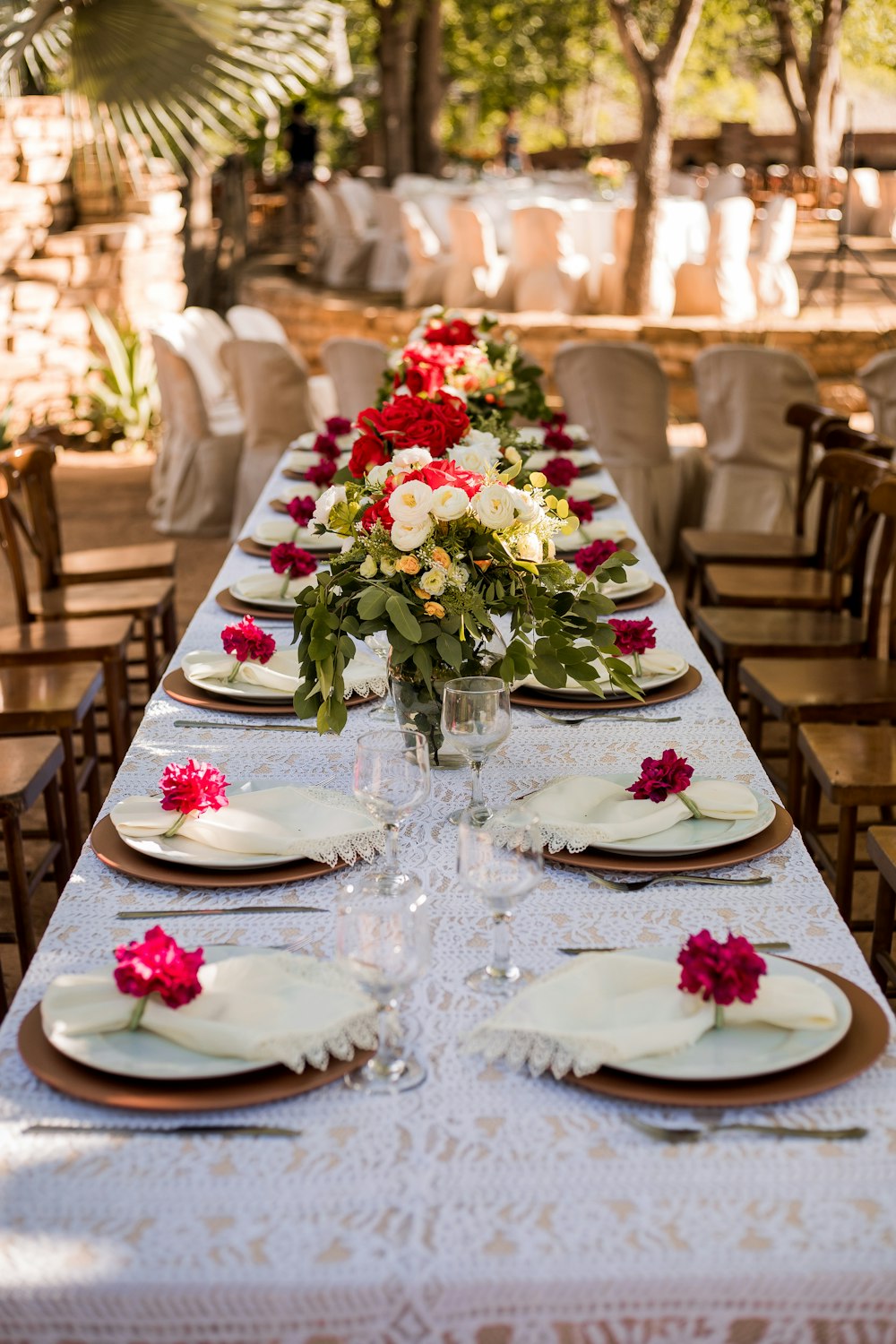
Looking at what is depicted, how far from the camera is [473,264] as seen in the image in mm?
10172

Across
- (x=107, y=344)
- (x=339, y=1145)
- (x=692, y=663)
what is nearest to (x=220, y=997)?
(x=339, y=1145)

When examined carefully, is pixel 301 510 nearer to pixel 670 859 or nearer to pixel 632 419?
pixel 670 859

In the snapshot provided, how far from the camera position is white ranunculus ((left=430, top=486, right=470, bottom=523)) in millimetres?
1846

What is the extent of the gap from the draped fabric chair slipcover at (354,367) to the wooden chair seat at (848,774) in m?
3.33

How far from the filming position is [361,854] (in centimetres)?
182

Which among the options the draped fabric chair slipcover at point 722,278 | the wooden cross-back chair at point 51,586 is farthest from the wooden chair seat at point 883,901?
the draped fabric chair slipcover at point 722,278

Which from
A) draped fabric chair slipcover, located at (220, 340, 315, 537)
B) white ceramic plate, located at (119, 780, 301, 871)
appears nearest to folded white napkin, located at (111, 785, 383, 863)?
white ceramic plate, located at (119, 780, 301, 871)

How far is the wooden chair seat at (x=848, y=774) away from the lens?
9.04ft

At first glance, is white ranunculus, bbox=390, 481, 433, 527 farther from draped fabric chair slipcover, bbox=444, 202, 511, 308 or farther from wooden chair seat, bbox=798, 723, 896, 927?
draped fabric chair slipcover, bbox=444, 202, 511, 308

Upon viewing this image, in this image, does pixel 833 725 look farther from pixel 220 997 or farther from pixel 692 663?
pixel 220 997

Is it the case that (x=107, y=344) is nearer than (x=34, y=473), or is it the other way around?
(x=34, y=473)

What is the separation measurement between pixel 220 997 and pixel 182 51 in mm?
6252

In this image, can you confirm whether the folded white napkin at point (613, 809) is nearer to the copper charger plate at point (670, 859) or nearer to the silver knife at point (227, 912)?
the copper charger plate at point (670, 859)

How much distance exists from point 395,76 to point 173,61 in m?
7.55
